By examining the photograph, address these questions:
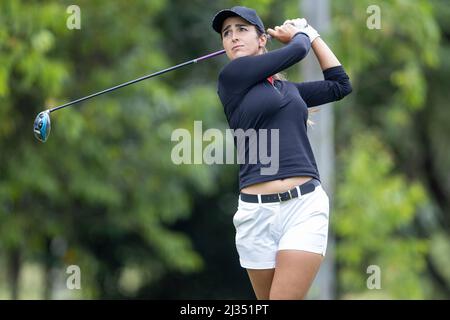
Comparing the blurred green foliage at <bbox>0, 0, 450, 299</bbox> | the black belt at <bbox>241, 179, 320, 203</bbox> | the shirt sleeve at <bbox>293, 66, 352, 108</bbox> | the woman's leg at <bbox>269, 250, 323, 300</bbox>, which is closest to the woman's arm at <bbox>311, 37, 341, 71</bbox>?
the shirt sleeve at <bbox>293, 66, 352, 108</bbox>

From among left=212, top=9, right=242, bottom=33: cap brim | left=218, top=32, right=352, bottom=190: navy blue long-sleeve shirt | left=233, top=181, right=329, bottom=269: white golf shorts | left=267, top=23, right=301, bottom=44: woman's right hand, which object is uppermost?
left=212, top=9, right=242, bottom=33: cap brim

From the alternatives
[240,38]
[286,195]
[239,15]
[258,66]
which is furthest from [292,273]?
[239,15]

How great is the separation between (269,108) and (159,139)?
8616mm

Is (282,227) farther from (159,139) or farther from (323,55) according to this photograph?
(159,139)

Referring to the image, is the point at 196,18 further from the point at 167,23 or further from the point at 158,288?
the point at 158,288

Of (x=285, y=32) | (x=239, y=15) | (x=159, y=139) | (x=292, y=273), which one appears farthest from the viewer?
(x=159, y=139)

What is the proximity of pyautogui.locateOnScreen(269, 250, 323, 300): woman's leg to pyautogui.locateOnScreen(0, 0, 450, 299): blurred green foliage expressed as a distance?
3.99m

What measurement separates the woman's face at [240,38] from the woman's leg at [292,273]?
1019mm

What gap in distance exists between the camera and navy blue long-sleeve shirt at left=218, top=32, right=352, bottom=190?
489cm

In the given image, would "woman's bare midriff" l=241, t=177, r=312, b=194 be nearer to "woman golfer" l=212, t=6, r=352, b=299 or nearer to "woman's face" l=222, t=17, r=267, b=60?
"woman golfer" l=212, t=6, r=352, b=299

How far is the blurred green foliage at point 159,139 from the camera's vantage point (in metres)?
10.9

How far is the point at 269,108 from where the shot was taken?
488 cm

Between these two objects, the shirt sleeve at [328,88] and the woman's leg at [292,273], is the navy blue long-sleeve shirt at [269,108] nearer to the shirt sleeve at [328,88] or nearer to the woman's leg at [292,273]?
the shirt sleeve at [328,88]

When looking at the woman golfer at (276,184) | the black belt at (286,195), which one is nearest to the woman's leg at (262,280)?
the woman golfer at (276,184)
